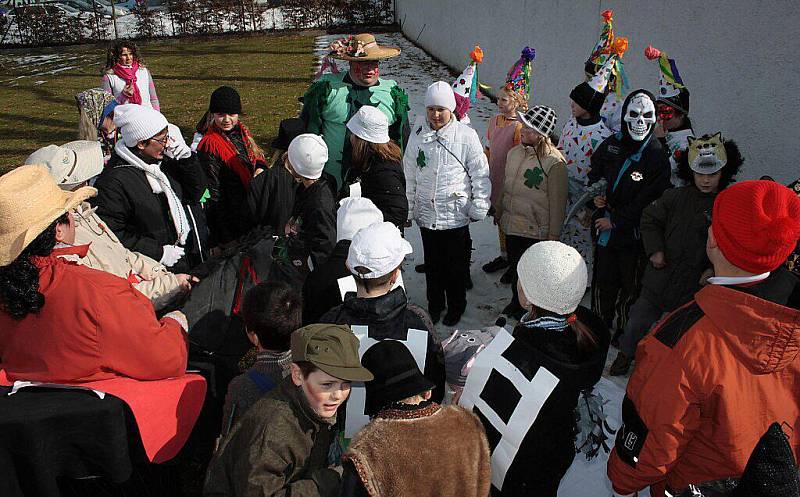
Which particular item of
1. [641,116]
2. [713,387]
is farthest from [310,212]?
[713,387]

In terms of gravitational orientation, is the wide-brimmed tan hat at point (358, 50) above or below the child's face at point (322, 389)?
above

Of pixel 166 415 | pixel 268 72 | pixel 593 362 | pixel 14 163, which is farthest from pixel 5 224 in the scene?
pixel 268 72

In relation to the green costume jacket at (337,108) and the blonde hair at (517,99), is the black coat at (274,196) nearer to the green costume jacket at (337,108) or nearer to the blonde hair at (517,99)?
the green costume jacket at (337,108)

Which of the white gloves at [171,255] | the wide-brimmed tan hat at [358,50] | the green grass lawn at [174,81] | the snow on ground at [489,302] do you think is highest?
Answer: the wide-brimmed tan hat at [358,50]

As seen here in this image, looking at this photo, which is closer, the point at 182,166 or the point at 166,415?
the point at 166,415

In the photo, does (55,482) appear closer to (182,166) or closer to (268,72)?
(182,166)

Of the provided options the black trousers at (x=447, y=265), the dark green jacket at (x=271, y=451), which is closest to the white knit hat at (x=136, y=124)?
the black trousers at (x=447, y=265)

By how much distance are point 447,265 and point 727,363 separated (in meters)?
2.78

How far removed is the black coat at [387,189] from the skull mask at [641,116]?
1599 mm

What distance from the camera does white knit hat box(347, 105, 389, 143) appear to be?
12.4ft

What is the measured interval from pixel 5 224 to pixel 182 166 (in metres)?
1.82

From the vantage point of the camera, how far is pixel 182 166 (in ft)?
12.9

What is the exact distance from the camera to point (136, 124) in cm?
344

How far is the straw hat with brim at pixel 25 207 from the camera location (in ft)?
7.14
